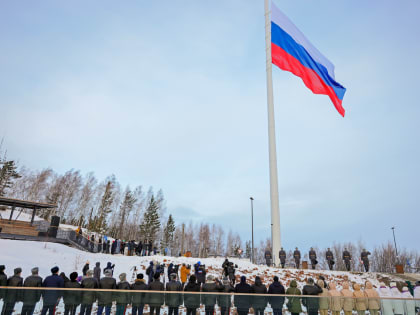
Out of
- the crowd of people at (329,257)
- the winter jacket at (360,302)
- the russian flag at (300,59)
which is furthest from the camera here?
the crowd of people at (329,257)

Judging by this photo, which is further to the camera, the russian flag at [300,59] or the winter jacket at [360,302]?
the russian flag at [300,59]

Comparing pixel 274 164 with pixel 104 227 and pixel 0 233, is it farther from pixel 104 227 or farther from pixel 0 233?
pixel 104 227

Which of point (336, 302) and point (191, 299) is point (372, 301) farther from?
point (191, 299)

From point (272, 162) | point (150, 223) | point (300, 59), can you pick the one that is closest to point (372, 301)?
point (272, 162)

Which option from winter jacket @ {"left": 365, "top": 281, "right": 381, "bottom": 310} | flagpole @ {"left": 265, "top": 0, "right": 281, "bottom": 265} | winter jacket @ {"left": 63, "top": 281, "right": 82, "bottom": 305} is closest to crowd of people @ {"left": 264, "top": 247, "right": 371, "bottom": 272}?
flagpole @ {"left": 265, "top": 0, "right": 281, "bottom": 265}

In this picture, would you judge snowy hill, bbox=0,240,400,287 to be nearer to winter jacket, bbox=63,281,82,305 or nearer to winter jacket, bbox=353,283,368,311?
winter jacket, bbox=353,283,368,311

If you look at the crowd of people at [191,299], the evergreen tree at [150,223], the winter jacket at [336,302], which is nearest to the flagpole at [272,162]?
the crowd of people at [191,299]

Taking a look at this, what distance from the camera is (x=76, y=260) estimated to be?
20.5m

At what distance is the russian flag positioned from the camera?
19.7m

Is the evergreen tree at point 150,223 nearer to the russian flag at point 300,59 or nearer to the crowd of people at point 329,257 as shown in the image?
the crowd of people at point 329,257

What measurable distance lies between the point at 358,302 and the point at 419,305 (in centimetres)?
181

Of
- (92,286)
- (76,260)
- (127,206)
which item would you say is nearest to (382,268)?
→ (127,206)

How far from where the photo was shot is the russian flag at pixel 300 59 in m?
19.7

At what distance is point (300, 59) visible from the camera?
66.6ft
